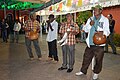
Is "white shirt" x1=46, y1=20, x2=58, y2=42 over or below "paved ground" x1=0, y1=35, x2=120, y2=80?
over

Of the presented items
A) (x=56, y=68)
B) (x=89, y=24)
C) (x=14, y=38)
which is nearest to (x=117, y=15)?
(x=14, y=38)

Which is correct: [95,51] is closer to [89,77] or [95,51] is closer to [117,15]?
[89,77]

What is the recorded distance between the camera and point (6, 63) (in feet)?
30.0

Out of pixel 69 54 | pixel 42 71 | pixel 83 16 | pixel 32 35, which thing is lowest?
pixel 42 71

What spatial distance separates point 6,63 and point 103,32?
14.0 ft

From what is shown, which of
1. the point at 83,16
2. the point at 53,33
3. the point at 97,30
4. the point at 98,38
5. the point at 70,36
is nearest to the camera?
the point at 98,38

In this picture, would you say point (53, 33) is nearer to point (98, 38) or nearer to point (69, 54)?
point (69, 54)

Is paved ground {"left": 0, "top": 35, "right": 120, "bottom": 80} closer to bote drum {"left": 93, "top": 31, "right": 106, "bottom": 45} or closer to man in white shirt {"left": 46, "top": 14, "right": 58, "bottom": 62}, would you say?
man in white shirt {"left": 46, "top": 14, "right": 58, "bottom": 62}

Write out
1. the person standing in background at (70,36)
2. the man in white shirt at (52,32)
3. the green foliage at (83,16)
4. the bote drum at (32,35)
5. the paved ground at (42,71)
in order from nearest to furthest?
the paved ground at (42,71)
the person standing in background at (70,36)
the man in white shirt at (52,32)
the bote drum at (32,35)
the green foliage at (83,16)

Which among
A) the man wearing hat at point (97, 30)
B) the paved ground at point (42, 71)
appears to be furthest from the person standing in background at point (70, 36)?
the man wearing hat at point (97, 30)

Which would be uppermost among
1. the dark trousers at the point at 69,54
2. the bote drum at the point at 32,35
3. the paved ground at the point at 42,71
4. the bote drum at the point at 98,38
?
the bote drum at the point at 98,38

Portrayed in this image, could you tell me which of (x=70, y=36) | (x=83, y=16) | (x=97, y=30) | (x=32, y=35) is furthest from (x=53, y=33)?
(x=83, y=16)

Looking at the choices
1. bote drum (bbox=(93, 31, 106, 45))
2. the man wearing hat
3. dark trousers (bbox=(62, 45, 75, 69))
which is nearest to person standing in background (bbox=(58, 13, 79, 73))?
dark trousers (bbox=(62, 45, 75, 69))

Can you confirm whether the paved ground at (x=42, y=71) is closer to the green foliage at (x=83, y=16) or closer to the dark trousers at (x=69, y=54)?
the dark trousers at (x=69, y=54)
